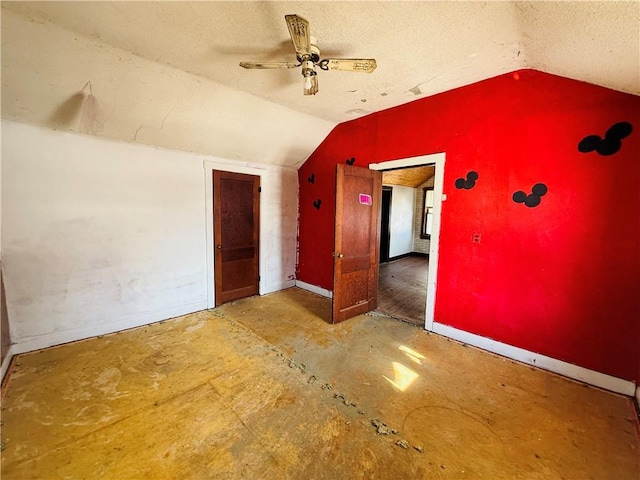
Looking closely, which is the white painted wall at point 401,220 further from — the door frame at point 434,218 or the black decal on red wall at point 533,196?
the black decal on red wall at point 533,196

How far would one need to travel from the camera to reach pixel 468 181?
108 inches

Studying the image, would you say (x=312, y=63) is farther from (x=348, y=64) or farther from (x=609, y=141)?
(x=609, y=141)

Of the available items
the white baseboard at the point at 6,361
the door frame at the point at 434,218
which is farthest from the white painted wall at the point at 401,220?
the white baseboard at the point at 6,361

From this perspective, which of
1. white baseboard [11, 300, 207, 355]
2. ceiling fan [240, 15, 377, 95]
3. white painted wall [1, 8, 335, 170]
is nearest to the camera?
ceiling fan [240, 15, 377, 95]

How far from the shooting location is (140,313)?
123 inches

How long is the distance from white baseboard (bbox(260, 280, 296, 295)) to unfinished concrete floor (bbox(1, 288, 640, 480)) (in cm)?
158

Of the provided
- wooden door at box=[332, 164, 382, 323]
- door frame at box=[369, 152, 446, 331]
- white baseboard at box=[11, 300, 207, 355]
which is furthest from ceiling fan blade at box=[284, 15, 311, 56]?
white baseboard at box=[11, 300, 207, 355]

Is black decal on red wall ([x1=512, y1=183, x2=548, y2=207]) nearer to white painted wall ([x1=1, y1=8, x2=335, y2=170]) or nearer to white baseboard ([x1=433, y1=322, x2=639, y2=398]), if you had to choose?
white baseboard ([x1=433, y1=322, x2=639, y2=398])

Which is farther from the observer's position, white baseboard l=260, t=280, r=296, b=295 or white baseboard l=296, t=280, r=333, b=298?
white baseboard l=260, t=280, r=296, b=295

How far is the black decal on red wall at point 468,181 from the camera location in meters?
2.70

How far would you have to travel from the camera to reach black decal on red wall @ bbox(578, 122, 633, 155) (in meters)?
1.96

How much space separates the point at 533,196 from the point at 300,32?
244cm

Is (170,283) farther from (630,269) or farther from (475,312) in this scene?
(630,269)

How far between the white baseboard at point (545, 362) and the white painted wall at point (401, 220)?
4465 mm
